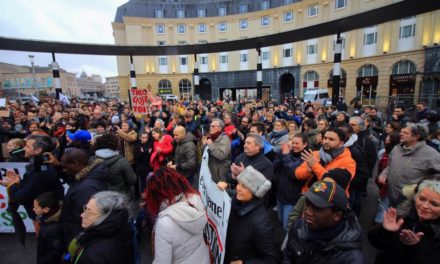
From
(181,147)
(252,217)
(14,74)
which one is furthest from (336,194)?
(14,74)

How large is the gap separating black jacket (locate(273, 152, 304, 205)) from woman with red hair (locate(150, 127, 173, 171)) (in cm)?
206

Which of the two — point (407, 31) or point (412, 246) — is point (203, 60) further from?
point (412, 246)

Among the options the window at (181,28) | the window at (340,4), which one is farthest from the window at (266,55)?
the window at (181,28)

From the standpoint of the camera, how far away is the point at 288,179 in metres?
3.41

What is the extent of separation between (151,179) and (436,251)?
223 centimetres

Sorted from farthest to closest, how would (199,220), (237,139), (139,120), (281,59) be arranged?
(281,59), (139,120), (237,139), (199,220)

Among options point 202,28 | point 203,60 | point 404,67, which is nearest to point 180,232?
point 404,67

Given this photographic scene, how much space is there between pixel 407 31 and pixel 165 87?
31.6 metres

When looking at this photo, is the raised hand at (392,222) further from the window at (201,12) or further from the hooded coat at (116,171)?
the window at (201,12)

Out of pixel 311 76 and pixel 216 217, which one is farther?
pixel 311 76

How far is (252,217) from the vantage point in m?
2.00

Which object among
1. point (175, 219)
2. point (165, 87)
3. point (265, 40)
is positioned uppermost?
point (265, 40)

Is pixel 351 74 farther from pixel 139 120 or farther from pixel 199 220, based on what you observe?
pixel 199 220

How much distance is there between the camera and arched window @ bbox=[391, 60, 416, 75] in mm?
22188
